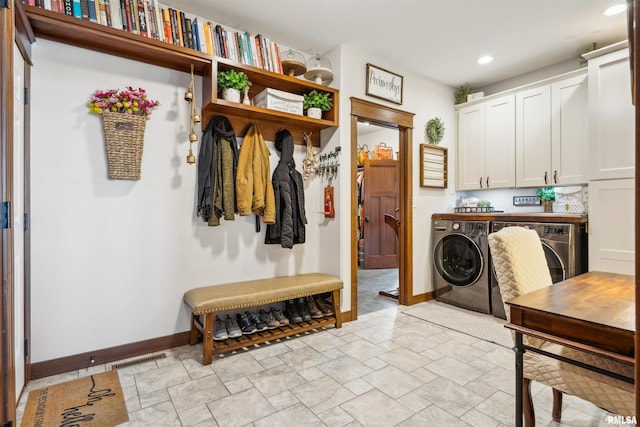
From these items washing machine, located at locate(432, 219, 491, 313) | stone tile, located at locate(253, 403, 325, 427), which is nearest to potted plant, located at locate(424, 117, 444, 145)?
washing machine, located at locate(432, 219, 491, 313)

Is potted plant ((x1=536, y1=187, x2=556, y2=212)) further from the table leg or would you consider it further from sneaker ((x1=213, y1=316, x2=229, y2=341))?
sneaker ((x1=213, y1=316, x2=229, y2=341))

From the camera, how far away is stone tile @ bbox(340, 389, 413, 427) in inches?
65.6

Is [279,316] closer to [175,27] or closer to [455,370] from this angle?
[455,370]

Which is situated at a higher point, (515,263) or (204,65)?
(204,65)

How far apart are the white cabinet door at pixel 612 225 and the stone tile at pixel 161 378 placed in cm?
336

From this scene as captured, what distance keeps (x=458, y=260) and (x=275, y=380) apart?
96.4 inches

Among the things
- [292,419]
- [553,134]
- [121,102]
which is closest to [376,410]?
[292,419]

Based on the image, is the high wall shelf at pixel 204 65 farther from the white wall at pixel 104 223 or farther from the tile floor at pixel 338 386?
the tile floor at pixel 338 386

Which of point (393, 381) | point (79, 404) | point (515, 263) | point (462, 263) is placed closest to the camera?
point (515, 263)

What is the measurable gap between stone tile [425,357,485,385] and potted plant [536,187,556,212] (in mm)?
2138

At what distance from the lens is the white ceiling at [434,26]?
2470mm

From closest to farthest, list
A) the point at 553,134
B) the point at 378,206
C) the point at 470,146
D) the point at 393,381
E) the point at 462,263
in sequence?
the point at 393,381 < the point at 553,134 < the point at 462,263 < the point at 470,146 < the point at 378,206

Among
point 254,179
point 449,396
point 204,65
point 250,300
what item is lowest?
point 449,396

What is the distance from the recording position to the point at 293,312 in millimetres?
2850
